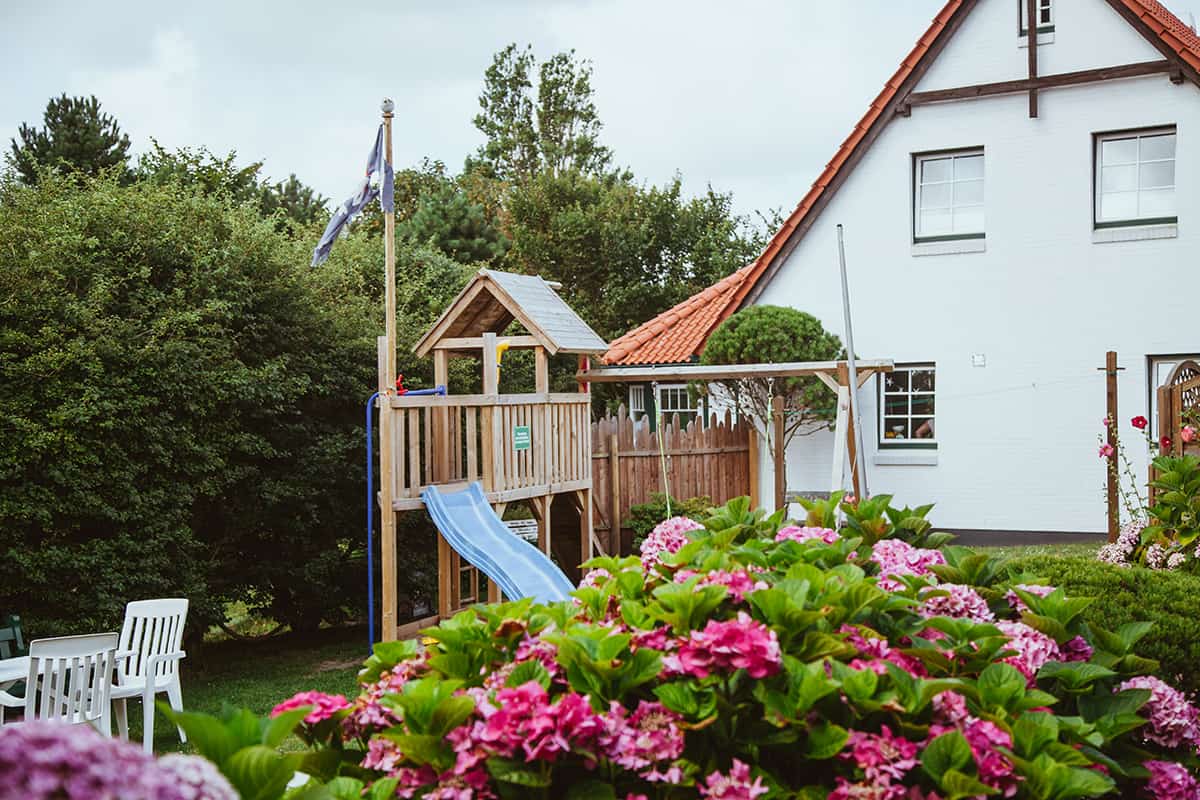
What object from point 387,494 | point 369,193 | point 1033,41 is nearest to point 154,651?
point 387,494

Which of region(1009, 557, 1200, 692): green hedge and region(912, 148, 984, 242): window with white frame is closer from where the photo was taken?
→ region(1009, 557, 1200, 692): green hedge

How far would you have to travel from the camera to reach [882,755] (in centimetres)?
273

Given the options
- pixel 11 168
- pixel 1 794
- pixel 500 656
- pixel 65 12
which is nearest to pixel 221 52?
pixel 65 12

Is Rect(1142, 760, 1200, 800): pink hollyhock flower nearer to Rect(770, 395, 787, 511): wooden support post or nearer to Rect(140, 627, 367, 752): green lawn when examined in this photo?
Rect(140, 627, 367, 752): green lawn

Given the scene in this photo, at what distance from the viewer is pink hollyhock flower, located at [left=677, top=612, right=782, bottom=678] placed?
2.79 meters

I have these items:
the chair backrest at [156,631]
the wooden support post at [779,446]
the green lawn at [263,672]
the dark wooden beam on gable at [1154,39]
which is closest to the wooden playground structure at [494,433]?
the green lawn at [263,672]

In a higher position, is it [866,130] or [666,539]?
[866,130]

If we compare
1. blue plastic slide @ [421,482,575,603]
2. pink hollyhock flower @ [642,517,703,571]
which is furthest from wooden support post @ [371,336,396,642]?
pink hollyhock flower @ [642,517,703,571]

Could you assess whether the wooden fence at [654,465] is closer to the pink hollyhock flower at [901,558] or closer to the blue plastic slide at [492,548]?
the blue plastic slide at [492,548]

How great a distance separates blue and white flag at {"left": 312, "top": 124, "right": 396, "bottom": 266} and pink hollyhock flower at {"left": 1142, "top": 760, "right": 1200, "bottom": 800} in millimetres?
8875

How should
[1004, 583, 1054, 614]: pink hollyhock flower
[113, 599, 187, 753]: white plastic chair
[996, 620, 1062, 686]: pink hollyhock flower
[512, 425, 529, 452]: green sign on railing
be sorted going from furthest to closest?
[512, 425, 529, 452]: green sign on railing < [113, 599, 187, 753]: white plastic chair < [1004, 583, 1054, 614]: pink hollyhock flower < [996, 620, 1062, 686]: pink hollyhock flower

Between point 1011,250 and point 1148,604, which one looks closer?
point 1148,604

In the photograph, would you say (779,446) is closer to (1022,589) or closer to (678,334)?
(678,334)

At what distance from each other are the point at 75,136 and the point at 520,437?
21542 mm
